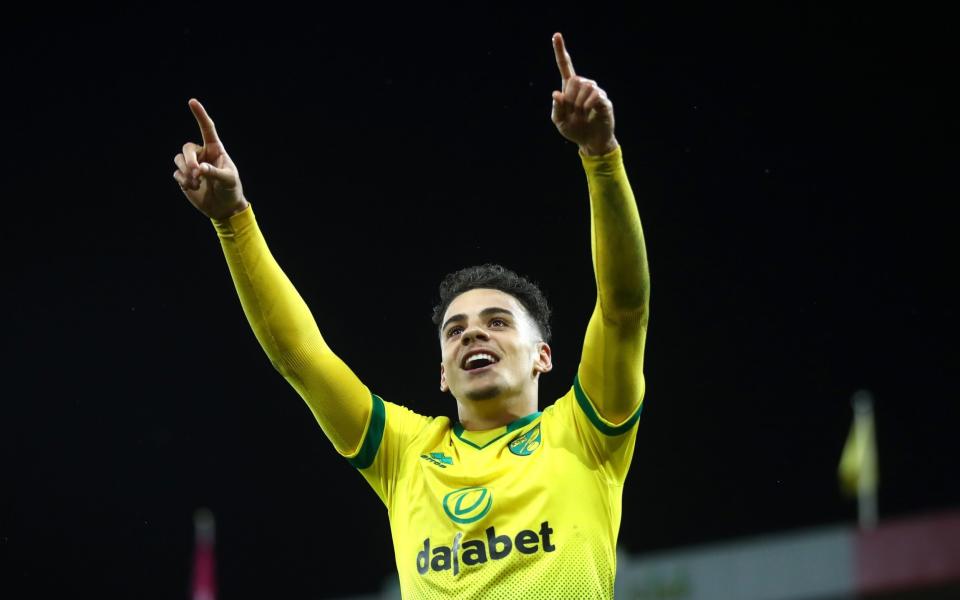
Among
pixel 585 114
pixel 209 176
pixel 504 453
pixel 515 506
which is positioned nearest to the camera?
pixel 585 114

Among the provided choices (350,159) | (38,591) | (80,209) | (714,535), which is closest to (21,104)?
(80,209)

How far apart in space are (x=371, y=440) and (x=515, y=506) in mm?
594

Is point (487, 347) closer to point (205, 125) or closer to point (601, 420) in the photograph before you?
point (601, 420)

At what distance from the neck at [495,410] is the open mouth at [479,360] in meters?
0.11

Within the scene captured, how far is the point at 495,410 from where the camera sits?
395 cm

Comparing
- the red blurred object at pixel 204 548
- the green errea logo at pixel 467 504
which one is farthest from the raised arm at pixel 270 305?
the red blurred object at pixel 204 548

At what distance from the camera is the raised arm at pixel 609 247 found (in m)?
3.46

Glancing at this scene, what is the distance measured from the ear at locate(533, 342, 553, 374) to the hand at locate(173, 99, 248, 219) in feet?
3.46

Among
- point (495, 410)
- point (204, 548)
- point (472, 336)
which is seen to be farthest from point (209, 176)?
point (204, 548)

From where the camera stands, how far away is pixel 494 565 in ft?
11.4

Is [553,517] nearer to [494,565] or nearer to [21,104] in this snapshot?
[494,565]

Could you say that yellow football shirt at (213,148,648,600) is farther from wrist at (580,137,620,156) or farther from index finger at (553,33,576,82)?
index finger at (553,33,576,82)

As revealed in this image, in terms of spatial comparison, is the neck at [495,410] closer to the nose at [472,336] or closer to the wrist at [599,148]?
the nose at [472,336]

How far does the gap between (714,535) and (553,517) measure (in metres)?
11.7
